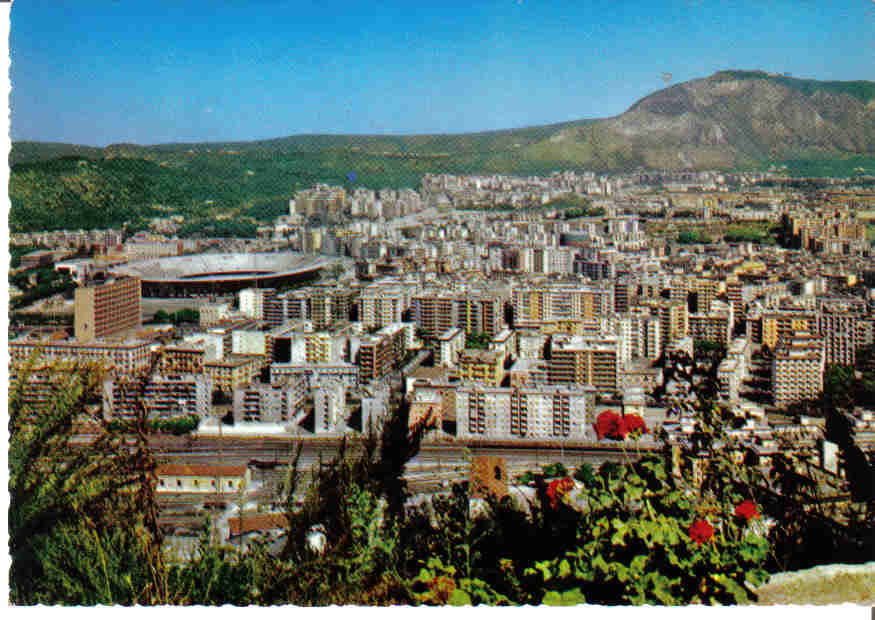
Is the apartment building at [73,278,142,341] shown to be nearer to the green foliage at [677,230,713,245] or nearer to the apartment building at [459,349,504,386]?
the apartment building at [459,349,504,386]

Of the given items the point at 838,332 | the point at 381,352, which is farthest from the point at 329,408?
the point at 838,332

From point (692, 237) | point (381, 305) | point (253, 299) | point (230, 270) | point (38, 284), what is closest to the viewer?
point (38, 284)

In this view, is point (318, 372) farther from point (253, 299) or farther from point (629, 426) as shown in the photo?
point (629, 426)

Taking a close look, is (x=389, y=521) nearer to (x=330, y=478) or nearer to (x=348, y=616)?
(x=330, y=478)

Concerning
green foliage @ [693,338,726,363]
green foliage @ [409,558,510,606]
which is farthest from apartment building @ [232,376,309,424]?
green foliage @ [693,338,726,363]

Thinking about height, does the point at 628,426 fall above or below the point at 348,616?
above

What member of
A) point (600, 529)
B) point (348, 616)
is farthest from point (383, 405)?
point (600, 529)
